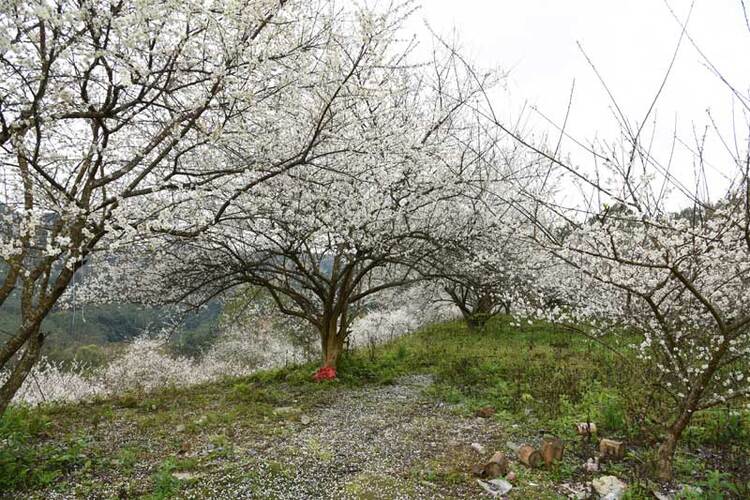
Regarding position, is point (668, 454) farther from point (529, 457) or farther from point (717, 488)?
point (529, 457)

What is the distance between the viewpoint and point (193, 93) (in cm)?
475

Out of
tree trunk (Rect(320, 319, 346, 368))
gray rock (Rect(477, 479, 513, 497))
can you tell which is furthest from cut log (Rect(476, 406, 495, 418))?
tree trunk (Rect(320, 319, 346, 368))

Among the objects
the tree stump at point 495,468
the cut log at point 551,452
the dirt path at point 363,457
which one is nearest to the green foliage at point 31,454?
the dirt path at point 363,457

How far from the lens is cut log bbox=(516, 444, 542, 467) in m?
4.42

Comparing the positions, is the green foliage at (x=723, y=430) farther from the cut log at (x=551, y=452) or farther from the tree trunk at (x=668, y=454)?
the cut log at (x=551, y=452)

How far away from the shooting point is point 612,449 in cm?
453

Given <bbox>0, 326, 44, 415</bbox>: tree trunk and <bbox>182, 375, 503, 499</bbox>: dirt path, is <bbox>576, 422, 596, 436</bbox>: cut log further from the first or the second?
<bbox>0, 326, 44, 415</bbox>: tree trunk

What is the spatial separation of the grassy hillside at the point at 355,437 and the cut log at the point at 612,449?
0.09 meters

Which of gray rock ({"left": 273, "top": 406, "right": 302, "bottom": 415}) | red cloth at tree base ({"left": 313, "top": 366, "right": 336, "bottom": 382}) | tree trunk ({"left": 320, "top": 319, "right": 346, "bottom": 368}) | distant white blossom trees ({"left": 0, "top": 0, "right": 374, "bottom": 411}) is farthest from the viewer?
tree trunk ({"left": 320, "top": 319, "right": 346, "bottom": 368})

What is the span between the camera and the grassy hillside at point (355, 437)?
4.09 metres

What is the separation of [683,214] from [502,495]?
16.9ft

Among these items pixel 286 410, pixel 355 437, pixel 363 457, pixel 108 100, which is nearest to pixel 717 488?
pixel 363 457

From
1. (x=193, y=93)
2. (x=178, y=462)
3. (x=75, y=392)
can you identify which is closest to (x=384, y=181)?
(x=193, y=93)

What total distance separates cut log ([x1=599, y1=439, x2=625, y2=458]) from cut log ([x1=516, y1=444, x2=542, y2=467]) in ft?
2.05
